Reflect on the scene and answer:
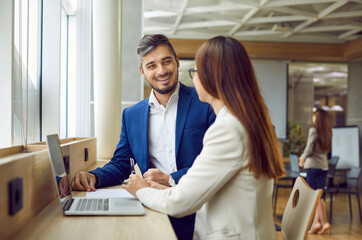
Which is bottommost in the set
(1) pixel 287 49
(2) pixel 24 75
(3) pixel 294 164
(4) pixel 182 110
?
(3) pixel 294 164

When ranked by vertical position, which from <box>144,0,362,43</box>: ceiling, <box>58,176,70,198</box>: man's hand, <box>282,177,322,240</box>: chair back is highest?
<box>144,0,362,43</box>: ceiling

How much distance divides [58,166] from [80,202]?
0.19 metres

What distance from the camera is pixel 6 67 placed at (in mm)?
1733

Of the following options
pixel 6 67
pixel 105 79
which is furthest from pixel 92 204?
pixel 105 79

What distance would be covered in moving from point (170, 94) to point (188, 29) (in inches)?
244

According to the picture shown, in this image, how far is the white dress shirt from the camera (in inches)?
78.0

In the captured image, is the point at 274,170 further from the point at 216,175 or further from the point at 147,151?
the point at 147,151

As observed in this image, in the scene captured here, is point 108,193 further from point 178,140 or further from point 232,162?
point 232,162

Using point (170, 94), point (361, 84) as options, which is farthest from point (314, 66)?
point (170, 94)

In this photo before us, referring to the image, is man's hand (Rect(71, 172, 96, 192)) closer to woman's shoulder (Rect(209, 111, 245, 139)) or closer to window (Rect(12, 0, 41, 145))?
window (Rect(12, 0, 41, 145))

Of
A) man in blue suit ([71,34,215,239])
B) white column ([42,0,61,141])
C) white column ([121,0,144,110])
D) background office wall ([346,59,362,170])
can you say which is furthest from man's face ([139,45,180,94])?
background office wall ([346,59,362,170])

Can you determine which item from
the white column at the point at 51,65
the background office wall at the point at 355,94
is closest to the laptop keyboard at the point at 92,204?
the white column at the point at 51,65

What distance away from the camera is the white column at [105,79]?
350 centimetres

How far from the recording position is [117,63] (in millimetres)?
3561
